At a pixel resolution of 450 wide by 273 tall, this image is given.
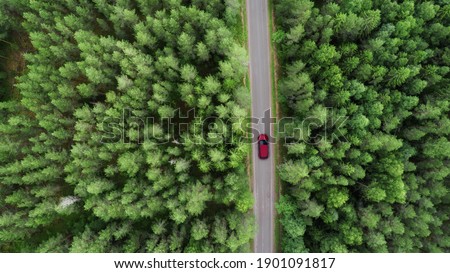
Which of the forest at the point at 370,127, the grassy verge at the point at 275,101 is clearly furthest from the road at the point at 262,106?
the forest at the point at 370,127

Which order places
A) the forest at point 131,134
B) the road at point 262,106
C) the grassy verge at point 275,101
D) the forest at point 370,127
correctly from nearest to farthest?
the forest at point 370,127 < the forest at point 131,134 < the grassy verge at point 275,101 < the road at point 262,106

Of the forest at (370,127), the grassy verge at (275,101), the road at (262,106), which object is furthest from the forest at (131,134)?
the forest at (370,127)

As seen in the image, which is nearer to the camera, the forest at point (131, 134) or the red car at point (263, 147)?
the forest at point (131, 134)

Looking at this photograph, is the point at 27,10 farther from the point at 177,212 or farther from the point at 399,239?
the point at 399,239

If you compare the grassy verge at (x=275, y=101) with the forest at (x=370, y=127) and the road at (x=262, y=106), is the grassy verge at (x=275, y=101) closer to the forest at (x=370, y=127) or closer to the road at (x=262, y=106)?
the road at (x=262, y=106)

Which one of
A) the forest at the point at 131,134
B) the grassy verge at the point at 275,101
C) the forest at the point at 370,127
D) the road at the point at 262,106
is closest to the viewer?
the forest at the point at 370,127
